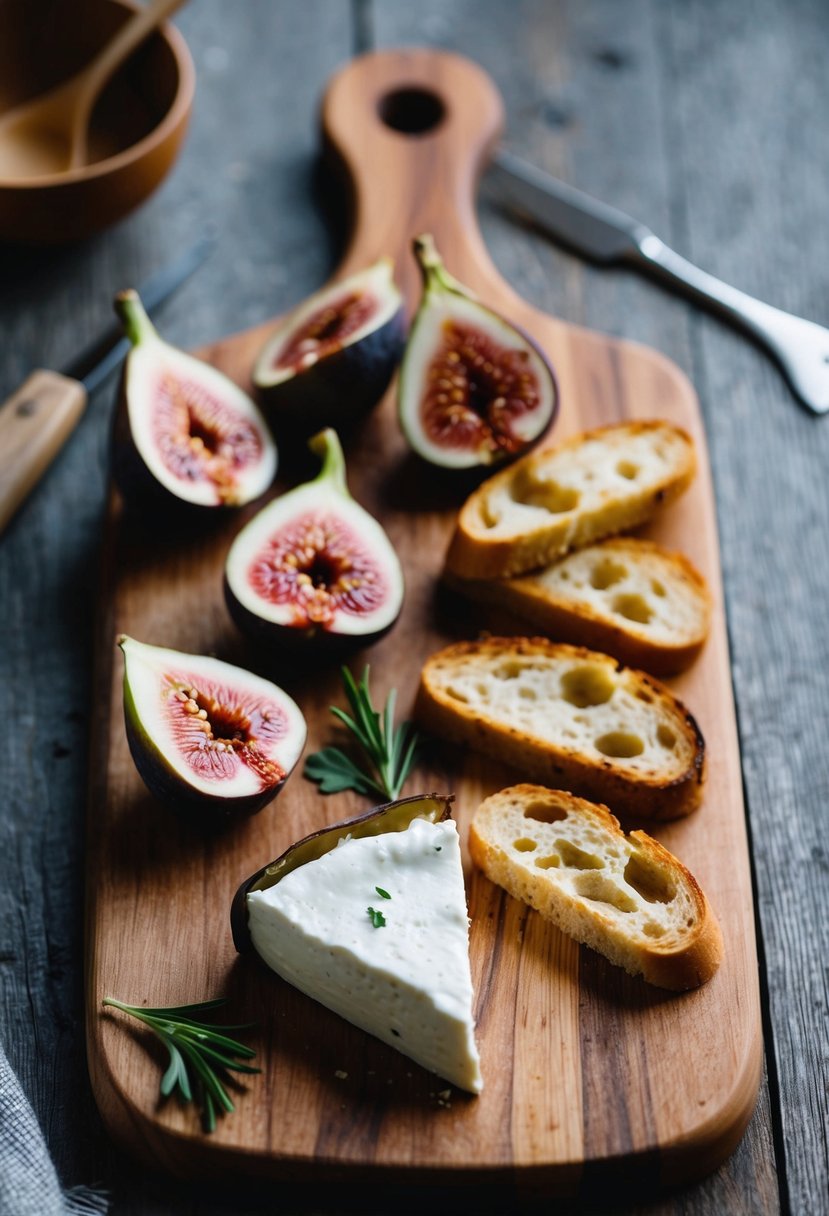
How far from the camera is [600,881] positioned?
2.21 m

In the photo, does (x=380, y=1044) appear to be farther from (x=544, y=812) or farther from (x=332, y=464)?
(x=332, y=464)

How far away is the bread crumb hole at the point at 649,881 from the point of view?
2217 millimetres

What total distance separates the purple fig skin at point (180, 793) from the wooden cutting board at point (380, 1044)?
9 cm

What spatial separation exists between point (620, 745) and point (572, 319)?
4.64 ft

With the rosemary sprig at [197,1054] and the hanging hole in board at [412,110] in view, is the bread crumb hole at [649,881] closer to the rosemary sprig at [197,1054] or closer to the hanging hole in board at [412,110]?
the rosemary sprig at [197,1054]

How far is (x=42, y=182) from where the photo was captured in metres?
3.02

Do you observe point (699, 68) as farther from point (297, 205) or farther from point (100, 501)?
point (100, 501)

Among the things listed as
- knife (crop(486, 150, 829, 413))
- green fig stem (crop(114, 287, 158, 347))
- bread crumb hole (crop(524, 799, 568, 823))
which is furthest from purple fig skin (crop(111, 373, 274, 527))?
knife (crop(486, 150, 829, 413))

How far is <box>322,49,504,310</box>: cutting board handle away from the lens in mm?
3287

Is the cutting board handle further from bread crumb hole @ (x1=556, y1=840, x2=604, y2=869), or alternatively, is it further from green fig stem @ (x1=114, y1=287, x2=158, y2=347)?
bread crumb hole @ (x1=556, y1=840, x2=604, y2=869)

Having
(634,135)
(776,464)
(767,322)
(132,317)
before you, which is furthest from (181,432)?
(634,135)

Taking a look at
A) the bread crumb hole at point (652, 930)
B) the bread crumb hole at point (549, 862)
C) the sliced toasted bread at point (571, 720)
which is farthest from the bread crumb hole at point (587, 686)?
the bread crumb hole at point (652, 930)

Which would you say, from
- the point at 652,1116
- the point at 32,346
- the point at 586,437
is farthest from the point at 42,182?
the point at 652,1116

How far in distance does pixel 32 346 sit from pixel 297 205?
2.94 ft
